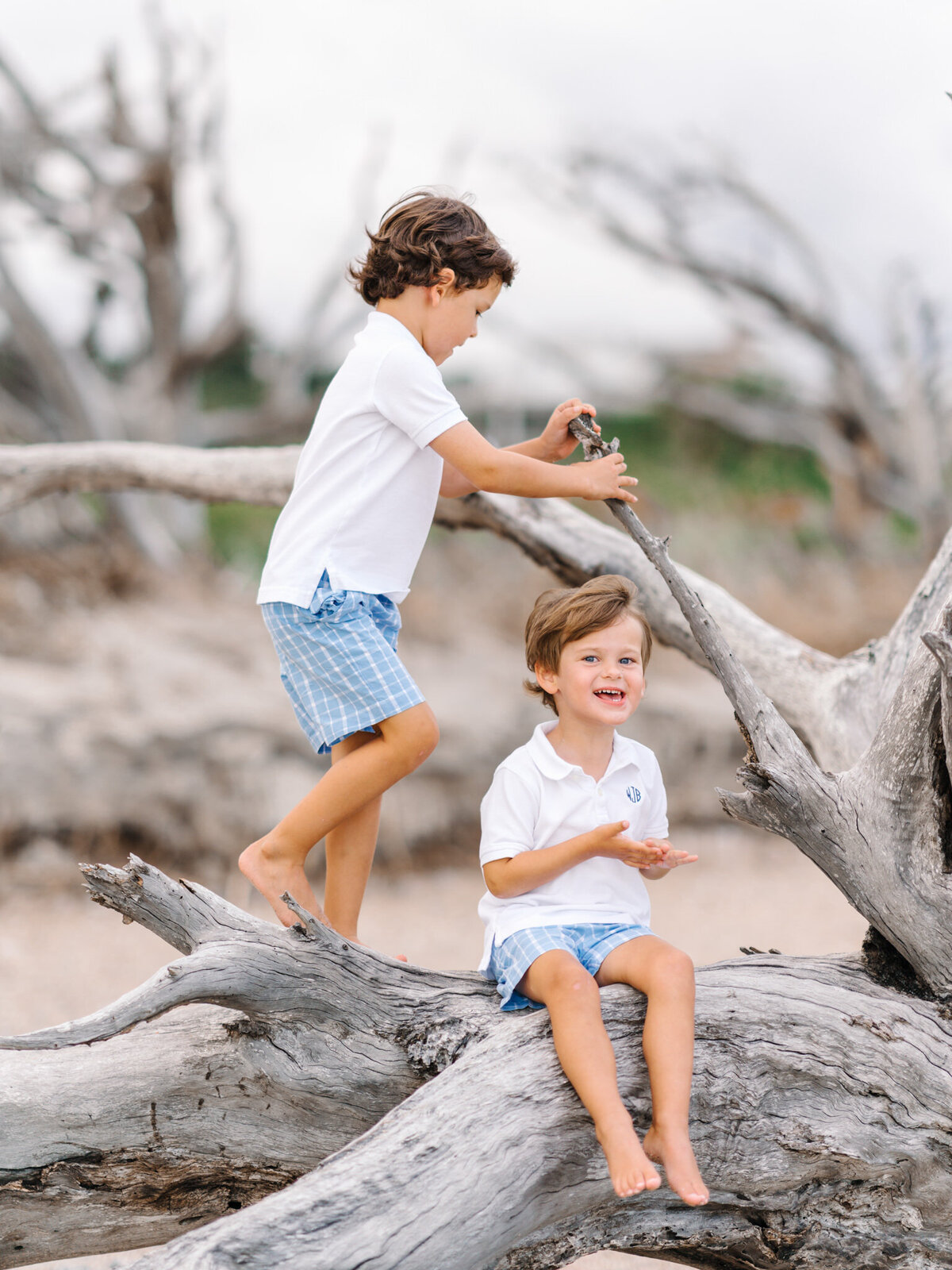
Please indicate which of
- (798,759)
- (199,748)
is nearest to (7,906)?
(199,748)

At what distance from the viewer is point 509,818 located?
60.8 inches

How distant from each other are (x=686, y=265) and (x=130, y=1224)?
6665 millimetres

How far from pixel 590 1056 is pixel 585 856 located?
248 mm

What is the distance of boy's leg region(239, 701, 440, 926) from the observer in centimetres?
163

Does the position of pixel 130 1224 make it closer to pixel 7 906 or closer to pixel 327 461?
pixel 327 461

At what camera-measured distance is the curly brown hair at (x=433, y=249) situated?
1682mm

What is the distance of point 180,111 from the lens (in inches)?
273

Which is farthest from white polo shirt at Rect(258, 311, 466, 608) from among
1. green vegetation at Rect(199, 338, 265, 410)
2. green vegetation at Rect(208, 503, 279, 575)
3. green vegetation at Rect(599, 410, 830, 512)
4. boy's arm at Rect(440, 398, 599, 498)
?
green vegetation at Rect(199, 338, 265, 410)

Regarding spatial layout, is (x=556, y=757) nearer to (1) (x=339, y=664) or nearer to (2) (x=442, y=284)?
(1) (x=339, y=664)

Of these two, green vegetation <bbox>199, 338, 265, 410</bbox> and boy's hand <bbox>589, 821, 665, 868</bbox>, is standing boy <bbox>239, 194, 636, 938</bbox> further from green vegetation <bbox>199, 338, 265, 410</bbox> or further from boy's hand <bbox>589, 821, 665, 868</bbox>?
green vegetation <bbox>199, 338, 265, 410</bbox>

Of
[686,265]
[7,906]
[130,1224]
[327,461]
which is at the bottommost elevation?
[130,1224]

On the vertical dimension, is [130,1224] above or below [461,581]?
below

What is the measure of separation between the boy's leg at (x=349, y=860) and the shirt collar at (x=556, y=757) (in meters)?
0.32

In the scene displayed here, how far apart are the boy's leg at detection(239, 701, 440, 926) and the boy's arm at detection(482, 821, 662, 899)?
210 millimetres
